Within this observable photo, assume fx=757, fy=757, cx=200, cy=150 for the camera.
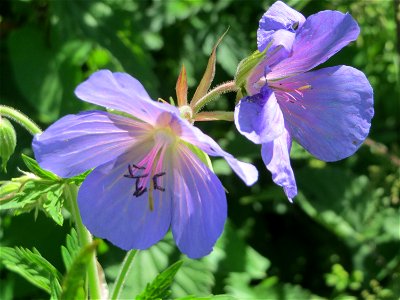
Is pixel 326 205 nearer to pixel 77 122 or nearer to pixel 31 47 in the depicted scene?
pixel 31 47

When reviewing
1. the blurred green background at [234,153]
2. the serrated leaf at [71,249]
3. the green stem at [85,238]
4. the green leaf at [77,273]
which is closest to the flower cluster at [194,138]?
the green stem at [85,238]

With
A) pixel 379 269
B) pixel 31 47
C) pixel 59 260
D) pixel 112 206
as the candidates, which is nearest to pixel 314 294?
pixel 379 269

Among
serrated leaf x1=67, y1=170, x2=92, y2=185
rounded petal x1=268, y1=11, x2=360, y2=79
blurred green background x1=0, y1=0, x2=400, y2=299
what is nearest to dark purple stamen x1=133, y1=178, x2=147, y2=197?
serrated leaf x1=67, y1=170, x2=92, y2=185

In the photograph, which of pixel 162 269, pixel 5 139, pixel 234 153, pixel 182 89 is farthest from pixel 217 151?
pixel 234 153

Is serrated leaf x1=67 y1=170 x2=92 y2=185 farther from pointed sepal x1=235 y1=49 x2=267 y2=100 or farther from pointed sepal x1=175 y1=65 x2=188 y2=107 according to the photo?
pointed sepal x1=235 y1=49 x2=267 y2=100

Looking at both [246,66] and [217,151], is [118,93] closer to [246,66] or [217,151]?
[217,151]

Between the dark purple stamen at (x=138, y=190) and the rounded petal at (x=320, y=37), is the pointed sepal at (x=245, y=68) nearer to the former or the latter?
the rounded petal at (x=320, y=37)

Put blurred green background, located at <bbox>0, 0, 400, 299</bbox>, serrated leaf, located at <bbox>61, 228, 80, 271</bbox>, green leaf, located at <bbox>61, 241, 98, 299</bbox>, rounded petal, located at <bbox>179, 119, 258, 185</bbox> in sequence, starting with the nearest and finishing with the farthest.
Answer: green leaf, located at <bbox>61, 241, 98, 299</bbox> → rounded petal, located at <bbox>179, 119, 258, 185</bbox> → serrated leaf, located at <bbox>61, 228, 80, 271</bbox> → blurred green background, located at <bbox>0, 0, 400, 299</bbox>
